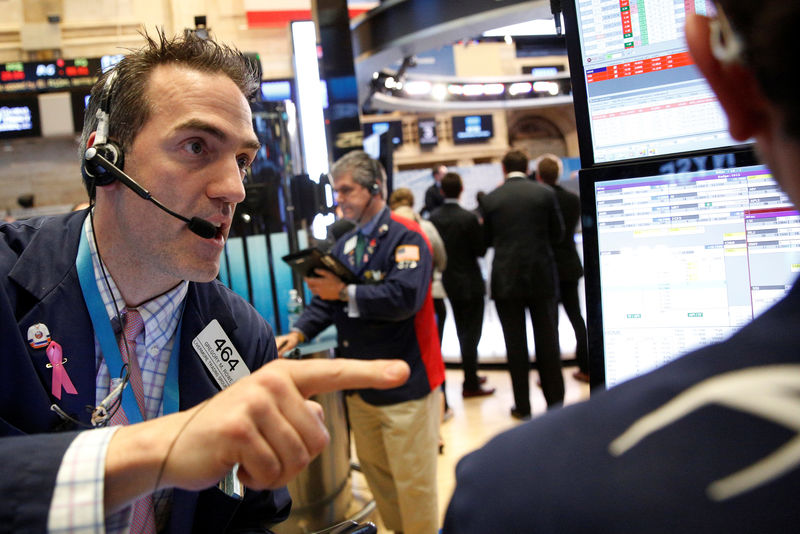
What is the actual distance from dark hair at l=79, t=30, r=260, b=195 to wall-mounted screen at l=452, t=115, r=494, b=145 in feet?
43.6

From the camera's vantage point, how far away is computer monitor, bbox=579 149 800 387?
0.98 metres

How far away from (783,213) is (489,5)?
511cm

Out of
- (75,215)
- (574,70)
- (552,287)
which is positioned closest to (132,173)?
(75,215)

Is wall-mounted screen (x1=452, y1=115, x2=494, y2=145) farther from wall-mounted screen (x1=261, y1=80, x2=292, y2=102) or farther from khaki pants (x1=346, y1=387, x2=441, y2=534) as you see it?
khaki pants (x1=346, y1=387, x2=441, y2=534)

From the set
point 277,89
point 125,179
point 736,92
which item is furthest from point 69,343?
point 277,89

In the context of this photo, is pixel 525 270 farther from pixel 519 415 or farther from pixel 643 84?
pixel 643 84

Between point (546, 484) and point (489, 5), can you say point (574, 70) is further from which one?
point (489, 5)

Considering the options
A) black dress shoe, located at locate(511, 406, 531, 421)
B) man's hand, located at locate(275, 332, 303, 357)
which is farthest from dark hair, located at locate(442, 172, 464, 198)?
man's hand, located at locate(275, 332, 303, 357)

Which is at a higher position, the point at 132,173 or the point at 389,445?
the point at 132,173

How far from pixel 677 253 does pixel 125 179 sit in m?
1.07

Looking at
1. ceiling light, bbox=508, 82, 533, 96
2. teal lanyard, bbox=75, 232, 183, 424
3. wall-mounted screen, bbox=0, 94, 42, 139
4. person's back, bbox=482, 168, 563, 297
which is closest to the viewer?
teal lanyard, bbox=75, 232, 183, 424

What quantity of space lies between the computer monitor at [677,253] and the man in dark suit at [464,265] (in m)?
3.81

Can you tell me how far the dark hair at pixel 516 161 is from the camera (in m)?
4.40

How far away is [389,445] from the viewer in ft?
9.54
